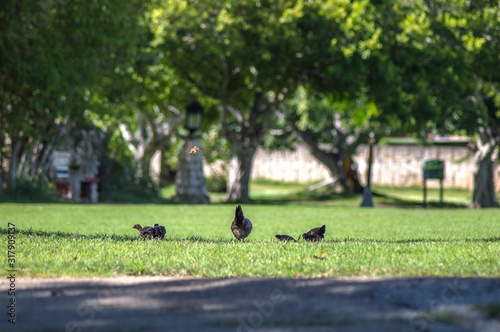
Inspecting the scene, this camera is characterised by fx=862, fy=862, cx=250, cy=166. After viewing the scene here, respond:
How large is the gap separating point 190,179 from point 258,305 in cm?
2493

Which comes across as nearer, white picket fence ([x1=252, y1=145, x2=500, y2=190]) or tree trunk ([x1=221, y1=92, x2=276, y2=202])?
tree trunk ([x1=221, y1=92, x2=276, y2=202])

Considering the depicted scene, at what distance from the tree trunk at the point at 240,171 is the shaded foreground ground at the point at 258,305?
26497mm

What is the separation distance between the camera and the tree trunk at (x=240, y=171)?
35062 mm

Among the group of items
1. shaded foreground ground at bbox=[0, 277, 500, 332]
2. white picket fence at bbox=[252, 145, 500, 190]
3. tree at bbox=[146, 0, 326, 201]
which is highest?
tree at bbox=[146, 0, 326, 201]

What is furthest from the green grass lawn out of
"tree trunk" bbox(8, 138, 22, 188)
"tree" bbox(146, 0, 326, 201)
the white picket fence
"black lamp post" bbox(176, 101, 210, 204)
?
the white picket fence

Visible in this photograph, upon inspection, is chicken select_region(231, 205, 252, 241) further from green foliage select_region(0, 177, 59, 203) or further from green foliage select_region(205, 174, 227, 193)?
green foliage select_region(205, 174, 227, 193)

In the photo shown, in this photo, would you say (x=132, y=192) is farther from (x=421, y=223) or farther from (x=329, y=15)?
(x=421, y=223)

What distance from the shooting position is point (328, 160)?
4366 centimetres

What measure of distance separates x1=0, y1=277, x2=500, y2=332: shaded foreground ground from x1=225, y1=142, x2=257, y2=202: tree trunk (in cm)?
2650

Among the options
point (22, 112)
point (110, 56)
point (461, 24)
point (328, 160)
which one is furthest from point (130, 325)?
point (328, 160)

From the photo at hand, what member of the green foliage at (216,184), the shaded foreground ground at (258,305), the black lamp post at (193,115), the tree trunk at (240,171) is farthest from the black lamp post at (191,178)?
the shaded foreground ground at (258,305)

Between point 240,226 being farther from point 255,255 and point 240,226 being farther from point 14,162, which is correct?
point 14,162

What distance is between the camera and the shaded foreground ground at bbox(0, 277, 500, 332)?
6559mm

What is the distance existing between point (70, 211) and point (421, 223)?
886 cm
